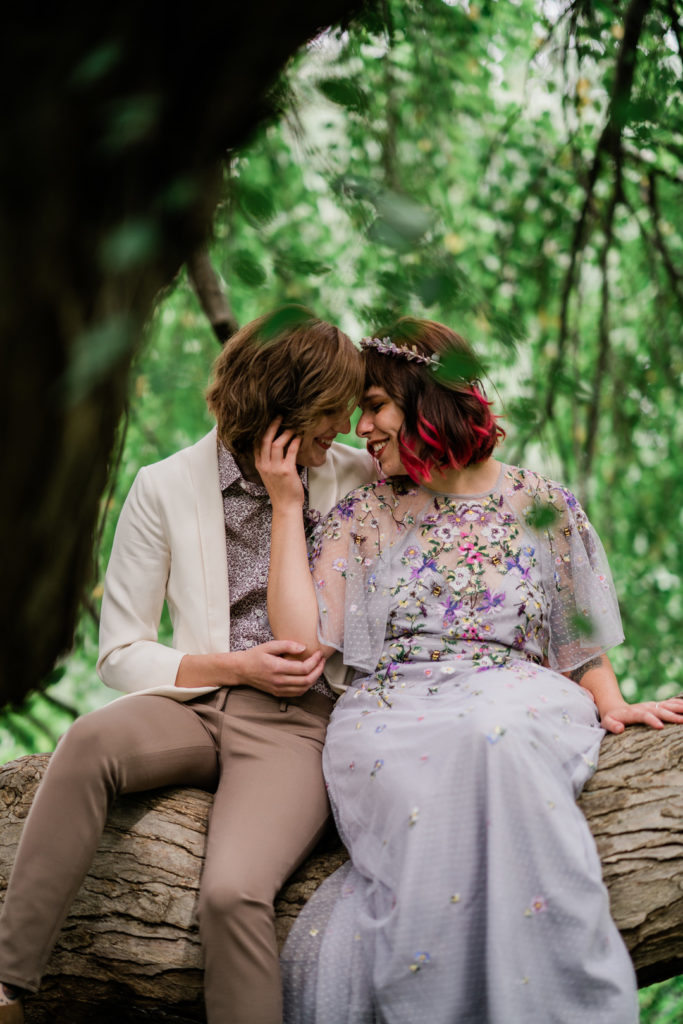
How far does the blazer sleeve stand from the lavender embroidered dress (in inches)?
17.5

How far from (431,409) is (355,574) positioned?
0.46 meters

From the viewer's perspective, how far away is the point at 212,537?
8.21 ft

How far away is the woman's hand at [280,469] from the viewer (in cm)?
239

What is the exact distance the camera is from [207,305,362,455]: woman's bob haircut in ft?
7.85

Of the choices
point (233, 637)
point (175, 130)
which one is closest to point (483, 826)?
point (233, 637)

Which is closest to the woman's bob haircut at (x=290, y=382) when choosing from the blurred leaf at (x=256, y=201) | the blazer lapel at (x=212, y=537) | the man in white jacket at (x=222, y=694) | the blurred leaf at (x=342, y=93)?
the man in white jacket at (x=222, y=694)

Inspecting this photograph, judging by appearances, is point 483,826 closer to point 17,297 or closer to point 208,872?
point 208,872

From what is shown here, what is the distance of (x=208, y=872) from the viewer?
1924 millimetres

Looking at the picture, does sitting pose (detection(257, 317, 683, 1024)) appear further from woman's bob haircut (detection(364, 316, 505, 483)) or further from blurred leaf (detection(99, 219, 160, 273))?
blurred leaf (detection(99, 219, 160, 273))

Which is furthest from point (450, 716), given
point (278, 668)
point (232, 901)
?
point (232, 901)

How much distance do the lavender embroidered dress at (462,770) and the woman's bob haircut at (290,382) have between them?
0.29m

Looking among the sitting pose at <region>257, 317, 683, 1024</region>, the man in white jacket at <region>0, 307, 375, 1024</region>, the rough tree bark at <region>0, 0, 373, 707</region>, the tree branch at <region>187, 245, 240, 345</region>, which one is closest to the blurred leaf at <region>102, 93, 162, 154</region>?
the rough tree bark at <region>0, 0, 373, 707</region>

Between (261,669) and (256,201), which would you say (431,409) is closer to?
(261,669)

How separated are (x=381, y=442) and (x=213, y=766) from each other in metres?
0.92
